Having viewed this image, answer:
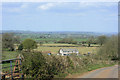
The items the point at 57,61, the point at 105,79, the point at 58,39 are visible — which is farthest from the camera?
the point at 58,39

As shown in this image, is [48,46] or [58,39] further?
[48,46]

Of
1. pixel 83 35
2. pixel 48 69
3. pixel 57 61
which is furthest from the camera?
pixel 83 35

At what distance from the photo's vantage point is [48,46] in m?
9.20

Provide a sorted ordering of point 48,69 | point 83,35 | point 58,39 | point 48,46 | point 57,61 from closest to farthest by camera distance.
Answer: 1. point 48,69
2. point 57,61
3. point 83,35
4. point 58,39
5. point 48,46

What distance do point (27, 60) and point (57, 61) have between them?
4.04 ft

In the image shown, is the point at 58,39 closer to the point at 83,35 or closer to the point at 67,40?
the point at 67,40

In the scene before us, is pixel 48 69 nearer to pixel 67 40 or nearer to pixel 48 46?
pixel 67 40

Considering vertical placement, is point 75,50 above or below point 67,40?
below

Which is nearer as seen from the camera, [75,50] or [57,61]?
[57,61]

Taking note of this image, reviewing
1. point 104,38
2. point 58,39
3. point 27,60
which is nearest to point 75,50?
point 58,39

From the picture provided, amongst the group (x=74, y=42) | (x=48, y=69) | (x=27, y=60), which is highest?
(x=74, y=42)

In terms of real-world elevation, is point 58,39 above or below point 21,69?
above

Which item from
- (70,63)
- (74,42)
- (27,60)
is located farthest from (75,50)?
(27,60)

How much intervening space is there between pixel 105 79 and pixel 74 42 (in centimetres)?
440
